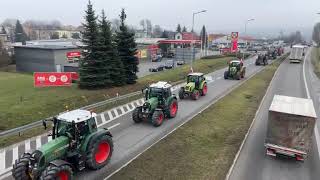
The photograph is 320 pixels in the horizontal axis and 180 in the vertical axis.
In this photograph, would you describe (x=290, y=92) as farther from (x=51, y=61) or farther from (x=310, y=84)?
(x=51, y=61)

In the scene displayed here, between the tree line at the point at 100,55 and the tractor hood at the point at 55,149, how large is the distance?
17762mm

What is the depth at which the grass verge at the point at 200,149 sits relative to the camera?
1403cm

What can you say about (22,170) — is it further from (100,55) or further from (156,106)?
(100,55)

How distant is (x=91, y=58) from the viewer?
101ft

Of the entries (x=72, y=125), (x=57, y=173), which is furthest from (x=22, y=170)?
(x=72, y=125)

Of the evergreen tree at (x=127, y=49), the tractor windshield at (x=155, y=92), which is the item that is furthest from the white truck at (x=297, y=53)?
Answer: the tractor windshield at (x=155, y=92)

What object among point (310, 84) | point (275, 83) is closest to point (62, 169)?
point (275, 83)

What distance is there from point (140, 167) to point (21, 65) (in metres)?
57.8

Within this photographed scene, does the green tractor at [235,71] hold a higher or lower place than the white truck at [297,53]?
lower

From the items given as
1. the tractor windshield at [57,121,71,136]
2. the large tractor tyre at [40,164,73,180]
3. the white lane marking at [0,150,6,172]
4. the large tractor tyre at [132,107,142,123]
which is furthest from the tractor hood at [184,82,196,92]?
the large tractor tyre at [40,164,73,180]

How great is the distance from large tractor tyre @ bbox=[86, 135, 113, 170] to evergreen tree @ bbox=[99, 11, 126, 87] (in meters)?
16.6

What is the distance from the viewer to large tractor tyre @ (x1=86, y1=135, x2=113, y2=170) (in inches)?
549

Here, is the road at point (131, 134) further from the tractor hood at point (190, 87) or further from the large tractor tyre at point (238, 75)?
the large tractor tyre at point (238, 75)

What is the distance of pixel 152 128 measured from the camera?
68.3ft
